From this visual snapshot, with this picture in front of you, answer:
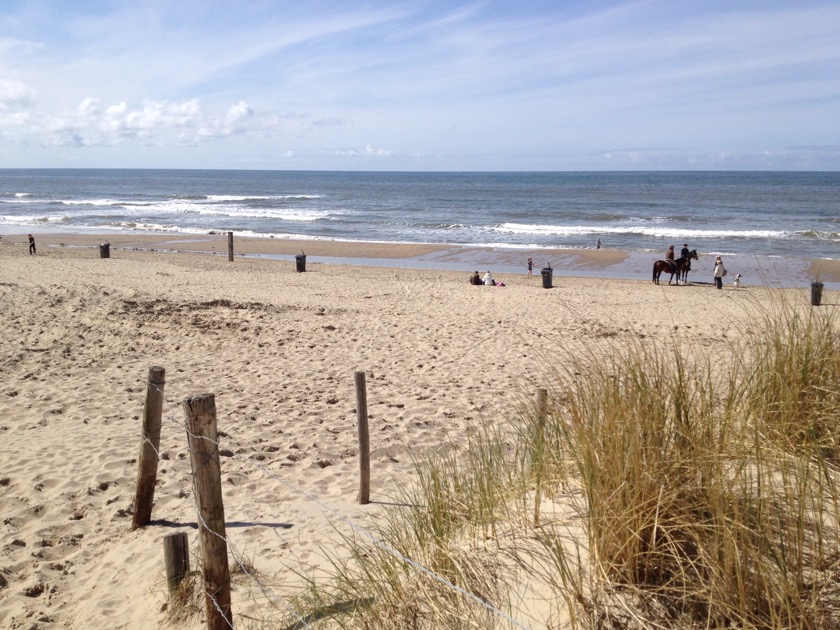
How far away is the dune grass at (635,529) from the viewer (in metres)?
2.47

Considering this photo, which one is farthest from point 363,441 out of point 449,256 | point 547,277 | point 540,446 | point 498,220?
point 498,220

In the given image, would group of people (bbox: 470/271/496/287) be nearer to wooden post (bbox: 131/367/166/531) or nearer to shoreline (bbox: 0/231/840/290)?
shoreline (bbox: 0/231/840/290)

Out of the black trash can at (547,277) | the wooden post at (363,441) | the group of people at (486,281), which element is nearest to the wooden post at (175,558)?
the wooden post at (363,441)

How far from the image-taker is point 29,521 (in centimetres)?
516

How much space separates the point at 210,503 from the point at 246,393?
17.0 feet

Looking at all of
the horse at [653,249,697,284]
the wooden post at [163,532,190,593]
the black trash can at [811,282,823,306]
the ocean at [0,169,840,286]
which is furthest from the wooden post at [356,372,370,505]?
the ocean at [0,169,840,286]

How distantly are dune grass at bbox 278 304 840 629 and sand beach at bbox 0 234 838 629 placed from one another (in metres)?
0.77

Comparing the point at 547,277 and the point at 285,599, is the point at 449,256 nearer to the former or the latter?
the point at 547,277

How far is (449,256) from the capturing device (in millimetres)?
29500

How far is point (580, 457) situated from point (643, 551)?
699mm

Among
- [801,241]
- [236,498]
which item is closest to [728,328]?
[236,498]

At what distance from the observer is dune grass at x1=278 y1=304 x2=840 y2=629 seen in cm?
247

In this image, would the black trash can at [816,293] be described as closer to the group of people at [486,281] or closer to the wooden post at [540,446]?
the group of people at [486,281]

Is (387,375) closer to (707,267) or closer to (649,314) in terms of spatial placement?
(649,314)
